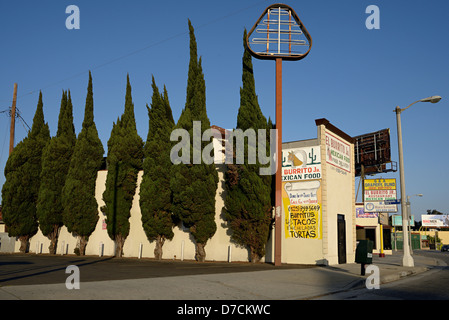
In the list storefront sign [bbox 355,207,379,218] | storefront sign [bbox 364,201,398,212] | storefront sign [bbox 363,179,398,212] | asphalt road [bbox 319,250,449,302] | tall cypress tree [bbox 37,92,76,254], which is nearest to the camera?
asphalt road [bbox 319,250,449,302]

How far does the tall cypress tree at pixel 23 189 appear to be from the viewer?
30.1m

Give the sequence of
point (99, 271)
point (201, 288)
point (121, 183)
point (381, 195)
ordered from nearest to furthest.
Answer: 1. point (201, 288)
2. point (99, 271)
3. point (121, 183)
4. point (381, 195)

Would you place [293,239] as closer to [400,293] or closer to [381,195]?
[400,293]

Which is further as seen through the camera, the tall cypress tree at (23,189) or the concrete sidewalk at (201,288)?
the tall cypress tree at (23,189)

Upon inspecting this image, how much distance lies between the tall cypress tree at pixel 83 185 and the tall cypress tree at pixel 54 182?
1427 mm

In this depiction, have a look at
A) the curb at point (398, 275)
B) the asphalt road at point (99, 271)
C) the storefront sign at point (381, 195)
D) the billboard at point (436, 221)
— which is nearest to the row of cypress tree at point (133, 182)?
the asphalt road at point (99, 271)

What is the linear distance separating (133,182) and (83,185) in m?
4.39

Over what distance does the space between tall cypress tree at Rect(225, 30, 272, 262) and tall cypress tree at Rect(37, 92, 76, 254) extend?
15.0 meters

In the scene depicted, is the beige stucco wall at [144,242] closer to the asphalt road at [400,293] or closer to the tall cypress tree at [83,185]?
the tall cypress tree at [83,185]

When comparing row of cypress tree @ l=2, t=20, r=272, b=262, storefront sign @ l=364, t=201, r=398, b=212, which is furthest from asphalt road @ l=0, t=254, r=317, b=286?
storefront sign @ l=364, t=201, r=398, b=212

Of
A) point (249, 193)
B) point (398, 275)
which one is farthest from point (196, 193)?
point (398, 275)

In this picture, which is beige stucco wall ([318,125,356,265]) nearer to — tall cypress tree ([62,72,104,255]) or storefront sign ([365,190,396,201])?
storefront sign ([365,190,396,201])

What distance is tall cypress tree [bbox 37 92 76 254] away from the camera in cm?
2898

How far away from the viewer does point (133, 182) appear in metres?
25.6
